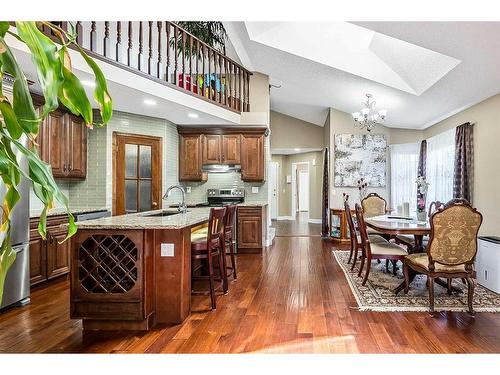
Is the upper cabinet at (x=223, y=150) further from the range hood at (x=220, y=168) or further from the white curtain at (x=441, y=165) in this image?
the white curtain at (x=441, y=165)

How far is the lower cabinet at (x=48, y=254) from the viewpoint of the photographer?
139 inches

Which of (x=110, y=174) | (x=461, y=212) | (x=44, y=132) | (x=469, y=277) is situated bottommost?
(x=469, y=277)

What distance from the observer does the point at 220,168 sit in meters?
6.29

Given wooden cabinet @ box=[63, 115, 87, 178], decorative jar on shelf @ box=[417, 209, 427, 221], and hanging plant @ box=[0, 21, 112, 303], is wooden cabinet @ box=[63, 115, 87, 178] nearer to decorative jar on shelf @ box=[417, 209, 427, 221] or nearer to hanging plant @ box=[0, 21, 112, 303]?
hanging plant @ box=[0, 21, 112, 303]

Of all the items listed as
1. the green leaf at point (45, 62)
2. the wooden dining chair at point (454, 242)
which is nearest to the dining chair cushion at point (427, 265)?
the wooden dining chair at point (454, 242)

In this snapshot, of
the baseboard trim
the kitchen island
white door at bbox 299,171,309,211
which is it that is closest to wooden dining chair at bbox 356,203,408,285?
the kitchen island

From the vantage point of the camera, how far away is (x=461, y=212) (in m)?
2.78

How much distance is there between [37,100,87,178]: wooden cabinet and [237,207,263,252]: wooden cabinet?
267 centimetres
